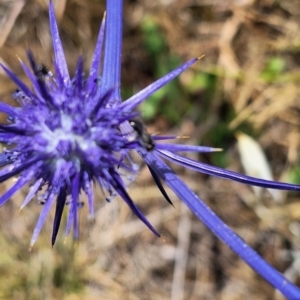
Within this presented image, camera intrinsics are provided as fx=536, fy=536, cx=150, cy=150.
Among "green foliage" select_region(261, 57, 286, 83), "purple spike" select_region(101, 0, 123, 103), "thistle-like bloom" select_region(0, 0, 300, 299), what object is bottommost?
"thistle-like bloom" select_region(0, 0, 300, 299)

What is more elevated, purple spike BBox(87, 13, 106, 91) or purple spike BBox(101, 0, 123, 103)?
purple spike BBox(101, 0, 123, 103)

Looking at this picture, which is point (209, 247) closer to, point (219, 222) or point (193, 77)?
point (193, 77)

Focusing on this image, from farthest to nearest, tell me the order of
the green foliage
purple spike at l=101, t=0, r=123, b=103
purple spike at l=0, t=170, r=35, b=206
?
1. the green foliage
2. purple spike at l=101, t=0, r=123, b=103
3. purple spike at l=0, t=170, r=35, b=206

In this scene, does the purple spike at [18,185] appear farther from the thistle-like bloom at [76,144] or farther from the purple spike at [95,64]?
the purple spike at [95,64]

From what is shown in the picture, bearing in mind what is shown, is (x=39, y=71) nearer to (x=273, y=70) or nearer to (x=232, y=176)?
(x=232, y=176)

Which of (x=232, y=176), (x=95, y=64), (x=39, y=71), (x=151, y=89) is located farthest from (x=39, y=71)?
(x=232, y=176)

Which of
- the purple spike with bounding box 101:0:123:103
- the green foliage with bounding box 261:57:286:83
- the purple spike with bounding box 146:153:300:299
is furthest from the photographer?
the green foliage with bounding box 261:57:286:83

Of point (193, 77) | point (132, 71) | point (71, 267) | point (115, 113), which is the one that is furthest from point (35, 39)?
point (115, 113)

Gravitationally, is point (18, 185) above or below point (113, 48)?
below

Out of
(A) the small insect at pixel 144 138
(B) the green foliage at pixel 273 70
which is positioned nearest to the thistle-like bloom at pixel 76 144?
(A) the small insect at pixel 144 138

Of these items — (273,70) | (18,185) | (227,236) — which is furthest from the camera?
(273,70)

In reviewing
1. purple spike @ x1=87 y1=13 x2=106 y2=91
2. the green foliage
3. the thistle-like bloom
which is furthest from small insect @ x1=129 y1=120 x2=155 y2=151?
the green foliage

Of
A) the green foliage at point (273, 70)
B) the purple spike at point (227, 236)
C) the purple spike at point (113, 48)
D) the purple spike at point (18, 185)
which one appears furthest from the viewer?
the green foliage at point (273, 70)

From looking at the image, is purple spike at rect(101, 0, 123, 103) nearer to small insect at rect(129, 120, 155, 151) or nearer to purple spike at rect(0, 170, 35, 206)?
small insect at rect(129, 120, 155, 151)
